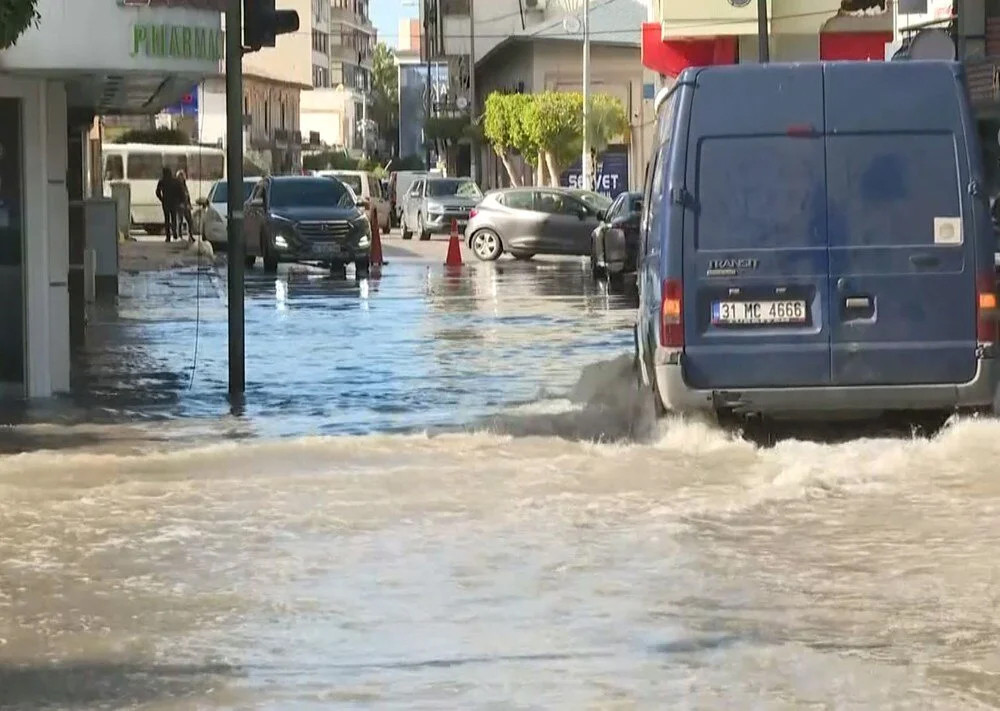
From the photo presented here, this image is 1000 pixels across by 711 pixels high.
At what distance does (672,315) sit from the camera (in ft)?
38.0

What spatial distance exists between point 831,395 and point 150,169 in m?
49.3

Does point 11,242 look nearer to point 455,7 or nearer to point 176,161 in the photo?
point 176,161

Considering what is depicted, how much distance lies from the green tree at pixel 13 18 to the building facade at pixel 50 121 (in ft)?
4.29

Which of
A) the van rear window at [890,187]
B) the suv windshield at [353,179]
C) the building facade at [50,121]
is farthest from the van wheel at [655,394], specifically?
the suv windshield at [353,179]

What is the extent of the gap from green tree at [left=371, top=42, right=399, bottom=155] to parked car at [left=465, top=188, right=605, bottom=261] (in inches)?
4385

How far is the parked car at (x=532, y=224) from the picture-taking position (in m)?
38.0

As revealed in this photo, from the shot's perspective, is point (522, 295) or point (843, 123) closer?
point (843, 123)

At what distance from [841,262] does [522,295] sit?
16343 mm

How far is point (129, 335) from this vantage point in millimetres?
21109

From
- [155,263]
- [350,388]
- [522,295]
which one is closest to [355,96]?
[155,263]

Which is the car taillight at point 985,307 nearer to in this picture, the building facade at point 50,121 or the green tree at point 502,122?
the building facade at point 50,121

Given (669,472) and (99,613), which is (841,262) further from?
(99,613)

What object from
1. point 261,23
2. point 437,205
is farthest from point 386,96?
point 261,23

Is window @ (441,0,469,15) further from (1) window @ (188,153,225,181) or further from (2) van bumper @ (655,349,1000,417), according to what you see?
(2) van bumper @ (655,349,1000,417)
